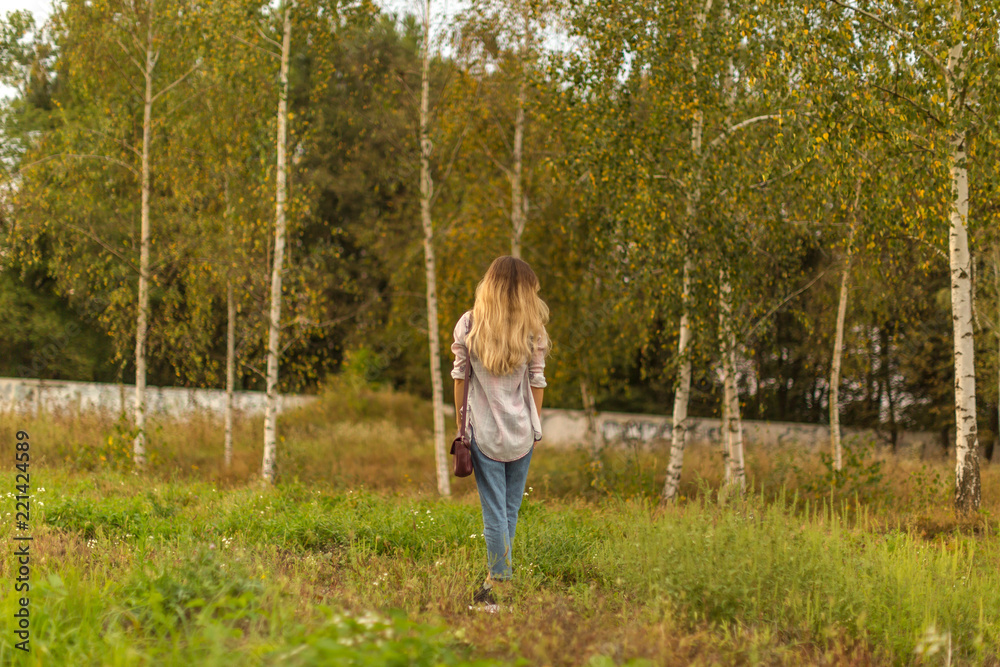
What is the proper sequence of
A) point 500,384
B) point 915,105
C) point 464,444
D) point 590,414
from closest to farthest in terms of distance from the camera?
point 464,444 < point 500,384 < point 915,105 < point 590,414

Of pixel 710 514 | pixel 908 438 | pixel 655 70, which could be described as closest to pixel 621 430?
pixel 908 438

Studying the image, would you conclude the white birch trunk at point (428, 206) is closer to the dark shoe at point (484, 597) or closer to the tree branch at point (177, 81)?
the tree branch at point (177, 81)

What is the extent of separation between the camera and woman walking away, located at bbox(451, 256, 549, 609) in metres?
4.22

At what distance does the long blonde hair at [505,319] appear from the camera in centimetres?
420

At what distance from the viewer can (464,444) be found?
13.7ft

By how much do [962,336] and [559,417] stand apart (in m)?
12.9

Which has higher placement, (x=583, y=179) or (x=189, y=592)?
(x=583, y=179)

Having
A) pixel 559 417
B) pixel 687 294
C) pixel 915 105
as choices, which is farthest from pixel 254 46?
pixel 559 417

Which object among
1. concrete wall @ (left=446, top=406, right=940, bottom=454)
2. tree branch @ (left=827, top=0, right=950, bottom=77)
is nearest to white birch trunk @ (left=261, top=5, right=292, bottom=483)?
tree branch @ (left=827, top=0, right=950, bottom=77)

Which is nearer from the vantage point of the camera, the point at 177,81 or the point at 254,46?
the point at 254,46

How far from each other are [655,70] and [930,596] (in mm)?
7193

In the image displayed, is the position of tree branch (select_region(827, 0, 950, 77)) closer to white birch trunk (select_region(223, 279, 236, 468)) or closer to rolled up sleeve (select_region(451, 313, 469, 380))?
rolled up sleeve (select_region(451, 313, 469, 380))

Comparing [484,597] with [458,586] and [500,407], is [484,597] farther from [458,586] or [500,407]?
[500,407]

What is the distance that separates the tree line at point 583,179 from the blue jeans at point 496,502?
1.72 m
